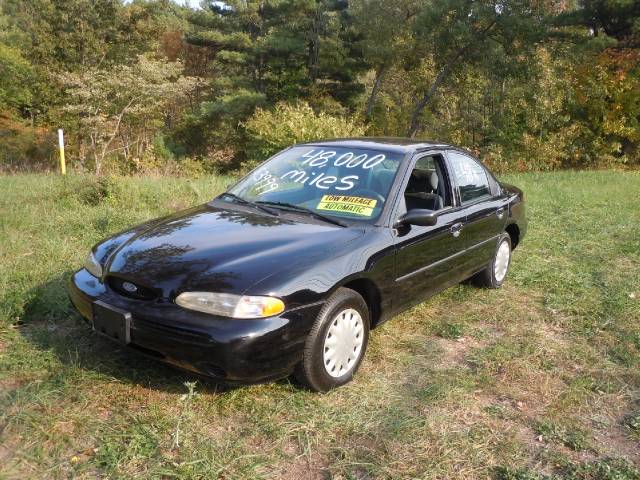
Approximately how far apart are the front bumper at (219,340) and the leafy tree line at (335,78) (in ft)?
47.9

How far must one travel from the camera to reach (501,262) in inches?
207

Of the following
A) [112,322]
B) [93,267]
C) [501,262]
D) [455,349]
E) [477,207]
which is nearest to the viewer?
[112,322]

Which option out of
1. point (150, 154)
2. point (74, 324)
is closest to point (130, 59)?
point (150, 154)

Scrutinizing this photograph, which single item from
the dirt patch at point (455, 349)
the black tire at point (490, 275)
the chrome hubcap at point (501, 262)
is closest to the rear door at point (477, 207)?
the black tire at point (490, 275)

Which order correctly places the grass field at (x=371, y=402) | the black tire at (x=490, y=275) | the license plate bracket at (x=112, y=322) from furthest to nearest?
the black tire at (x=490, y=275)
the license plate bracket at (x=112, y=322)
the grass field at (x=371, y=402)

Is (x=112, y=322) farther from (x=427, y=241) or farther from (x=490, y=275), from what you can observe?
(x=490, y=275)

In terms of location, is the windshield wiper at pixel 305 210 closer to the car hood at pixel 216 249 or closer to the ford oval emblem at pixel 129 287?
the car hood at pixel 216 249

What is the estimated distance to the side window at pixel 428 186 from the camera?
402 centimetres

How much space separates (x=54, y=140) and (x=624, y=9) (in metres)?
25.0

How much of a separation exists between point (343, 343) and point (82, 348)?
65.1 inches

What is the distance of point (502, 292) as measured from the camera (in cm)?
516

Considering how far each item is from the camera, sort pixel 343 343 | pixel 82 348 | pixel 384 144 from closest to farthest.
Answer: pixel 343 343 → pixel 82 348 → pixel 384 144

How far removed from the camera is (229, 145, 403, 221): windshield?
3.65m

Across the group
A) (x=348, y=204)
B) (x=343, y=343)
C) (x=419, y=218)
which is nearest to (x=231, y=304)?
(x=343, y=343)
